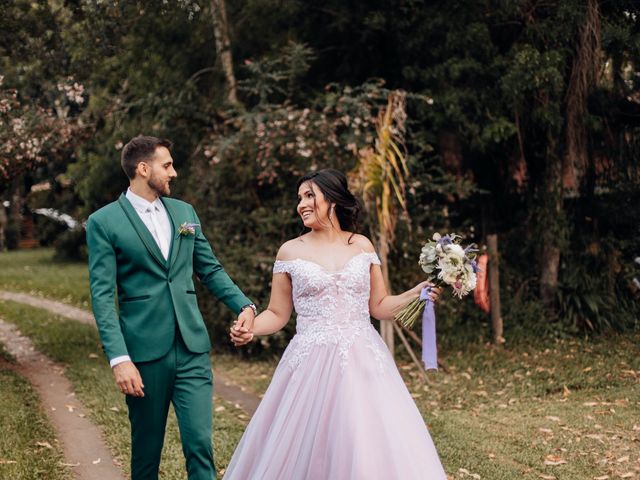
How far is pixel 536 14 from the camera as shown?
37.7 ft

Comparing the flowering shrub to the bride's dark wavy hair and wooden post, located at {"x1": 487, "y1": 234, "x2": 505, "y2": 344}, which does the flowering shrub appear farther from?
the bride's dark wavy hair

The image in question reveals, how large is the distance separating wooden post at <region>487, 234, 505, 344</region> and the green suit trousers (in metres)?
7.79

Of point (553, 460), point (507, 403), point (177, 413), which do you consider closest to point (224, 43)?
point (507, 403)

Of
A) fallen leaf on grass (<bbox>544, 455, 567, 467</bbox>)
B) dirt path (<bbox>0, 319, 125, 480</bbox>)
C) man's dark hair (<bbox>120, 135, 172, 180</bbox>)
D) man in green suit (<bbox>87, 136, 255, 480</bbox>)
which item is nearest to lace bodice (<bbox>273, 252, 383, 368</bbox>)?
man in green suit (<bbox>87, 136, 255, 480</bbox>)

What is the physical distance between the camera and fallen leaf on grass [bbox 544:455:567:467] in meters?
6.16

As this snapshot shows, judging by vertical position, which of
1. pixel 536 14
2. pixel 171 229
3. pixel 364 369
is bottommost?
pixel 364 369

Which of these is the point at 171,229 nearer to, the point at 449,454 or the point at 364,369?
the point at 364,369

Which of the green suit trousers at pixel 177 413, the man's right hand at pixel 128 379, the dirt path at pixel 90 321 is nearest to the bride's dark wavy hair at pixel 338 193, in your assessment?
the green suit trousers at pixel 177 413

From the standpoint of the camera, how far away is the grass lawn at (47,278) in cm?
1733

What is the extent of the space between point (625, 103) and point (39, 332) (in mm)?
9346

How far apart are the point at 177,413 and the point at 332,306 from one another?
947 mm

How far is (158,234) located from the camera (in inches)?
165

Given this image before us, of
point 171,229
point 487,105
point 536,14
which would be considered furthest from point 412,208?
point 171,229

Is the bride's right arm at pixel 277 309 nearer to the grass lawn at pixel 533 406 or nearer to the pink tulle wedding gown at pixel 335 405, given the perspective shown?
the pink tulle wedding gown at pixel 335 405
